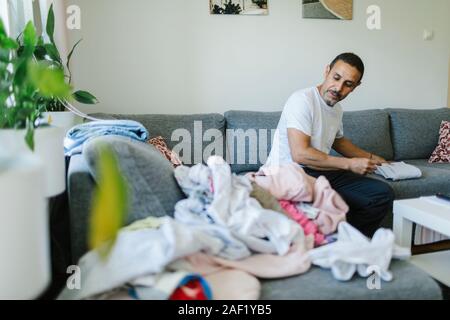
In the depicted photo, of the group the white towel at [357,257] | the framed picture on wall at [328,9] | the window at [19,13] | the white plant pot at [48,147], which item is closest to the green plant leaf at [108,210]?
the white plant pot at [48,147]

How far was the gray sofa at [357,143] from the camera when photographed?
3.27 feet

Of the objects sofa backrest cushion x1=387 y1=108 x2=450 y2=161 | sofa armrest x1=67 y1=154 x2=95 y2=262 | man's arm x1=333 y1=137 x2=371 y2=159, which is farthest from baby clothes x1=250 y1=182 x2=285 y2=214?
sofa backrest cushion x1=387 y1=108 x2=450 y2=161

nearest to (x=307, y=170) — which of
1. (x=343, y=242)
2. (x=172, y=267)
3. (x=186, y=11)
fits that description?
(x=343, y=242)

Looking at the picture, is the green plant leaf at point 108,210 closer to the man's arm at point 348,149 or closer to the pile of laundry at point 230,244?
the pile of laundry at point 230,244

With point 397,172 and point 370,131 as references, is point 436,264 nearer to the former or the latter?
point 397,172

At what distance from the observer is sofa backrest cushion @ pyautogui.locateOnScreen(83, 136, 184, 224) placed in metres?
1.06

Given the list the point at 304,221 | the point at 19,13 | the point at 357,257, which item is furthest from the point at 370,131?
the point at 19,13

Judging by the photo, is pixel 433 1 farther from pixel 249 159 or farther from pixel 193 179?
pixel 193 179

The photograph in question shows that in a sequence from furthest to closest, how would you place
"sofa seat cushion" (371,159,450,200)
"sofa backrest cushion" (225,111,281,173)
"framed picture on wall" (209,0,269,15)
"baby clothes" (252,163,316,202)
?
"framed picture on wall" (209,0,269,15), "sofa backrest cushion" (225,111,281,173), "sofa seat cushion" (371,159,450,200), "baby clothes" (252,163,316,202)

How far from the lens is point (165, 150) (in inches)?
80.3

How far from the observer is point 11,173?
633 mm

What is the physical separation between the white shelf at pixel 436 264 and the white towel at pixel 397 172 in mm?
551

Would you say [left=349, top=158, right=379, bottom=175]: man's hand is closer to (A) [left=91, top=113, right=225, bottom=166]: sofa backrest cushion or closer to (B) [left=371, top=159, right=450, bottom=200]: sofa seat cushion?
(B) [left=371, top=159, right=450, bottom=200]: sofa seat cushion

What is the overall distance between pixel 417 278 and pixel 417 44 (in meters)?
2.65
